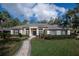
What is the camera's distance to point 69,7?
11506cm

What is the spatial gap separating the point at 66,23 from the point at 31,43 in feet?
2.55

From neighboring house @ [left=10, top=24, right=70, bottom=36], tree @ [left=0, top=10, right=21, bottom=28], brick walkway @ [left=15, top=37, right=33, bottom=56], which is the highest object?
tree @ [left=0, top=10, right=21, bottom=28]

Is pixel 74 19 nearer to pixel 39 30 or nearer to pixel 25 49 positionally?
pixel 39 30

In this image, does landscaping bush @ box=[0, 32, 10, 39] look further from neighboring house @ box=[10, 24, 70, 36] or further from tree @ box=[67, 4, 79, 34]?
tree @ box=[67, 4, 79, 34]

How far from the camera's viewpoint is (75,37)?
4535 inches

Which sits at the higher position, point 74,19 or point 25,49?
point 74,19

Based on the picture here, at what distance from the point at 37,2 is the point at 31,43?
798 mm

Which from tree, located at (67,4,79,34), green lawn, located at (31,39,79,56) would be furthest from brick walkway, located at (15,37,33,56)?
tree, located at (67,4,79,34)

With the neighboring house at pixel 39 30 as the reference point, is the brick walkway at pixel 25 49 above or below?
below

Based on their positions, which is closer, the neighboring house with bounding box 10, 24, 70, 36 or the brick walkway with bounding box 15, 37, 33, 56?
the brick walkway with bounding box 15, 37, 33, 56

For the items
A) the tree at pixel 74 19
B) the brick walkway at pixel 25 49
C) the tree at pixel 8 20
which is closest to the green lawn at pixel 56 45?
the brick walkway at pixel 25 49

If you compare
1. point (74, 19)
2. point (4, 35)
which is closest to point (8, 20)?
point (4, 35)

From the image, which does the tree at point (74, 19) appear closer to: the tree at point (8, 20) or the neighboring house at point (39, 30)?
the neighboring house at point (39, 30)

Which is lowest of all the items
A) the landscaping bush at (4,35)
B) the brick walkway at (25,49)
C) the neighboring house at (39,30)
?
the brick walkway at (25,49)
